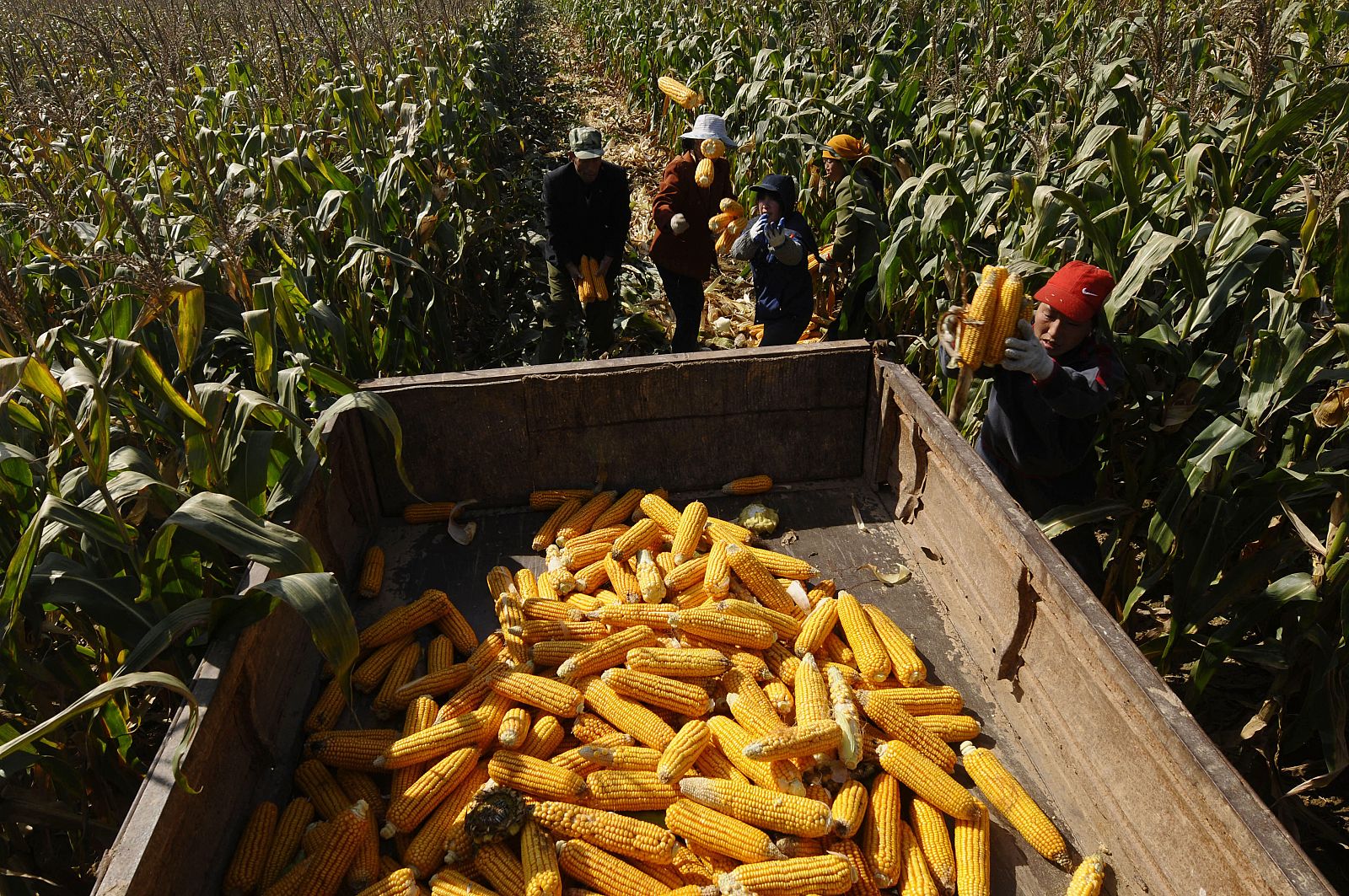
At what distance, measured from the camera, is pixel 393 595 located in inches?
149

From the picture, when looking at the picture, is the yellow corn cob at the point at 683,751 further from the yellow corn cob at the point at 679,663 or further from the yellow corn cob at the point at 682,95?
the yellow corn cob at the point at 682,95

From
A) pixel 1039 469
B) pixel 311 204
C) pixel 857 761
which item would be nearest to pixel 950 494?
pixel 1039 469

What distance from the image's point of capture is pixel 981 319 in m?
3.09

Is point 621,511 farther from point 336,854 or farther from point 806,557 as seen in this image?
point 336,854

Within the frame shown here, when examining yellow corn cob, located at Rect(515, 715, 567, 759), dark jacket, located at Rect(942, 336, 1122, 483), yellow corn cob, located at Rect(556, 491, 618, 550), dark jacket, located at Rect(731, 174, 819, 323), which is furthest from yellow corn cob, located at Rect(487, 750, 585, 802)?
dark jacket, located at Rect(731, 174, 819, 323)

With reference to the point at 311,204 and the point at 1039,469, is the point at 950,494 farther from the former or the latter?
the point at 311,204

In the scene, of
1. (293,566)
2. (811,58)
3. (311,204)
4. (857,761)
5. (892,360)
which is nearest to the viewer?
(293,566)

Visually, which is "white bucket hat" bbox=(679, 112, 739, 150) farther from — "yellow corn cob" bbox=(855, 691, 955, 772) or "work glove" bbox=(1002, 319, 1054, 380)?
"yellow corn cob" bbox=(855, 691, 955, 772)

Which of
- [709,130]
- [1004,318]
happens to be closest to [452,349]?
[709,130]

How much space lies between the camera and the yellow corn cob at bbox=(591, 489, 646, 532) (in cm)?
407

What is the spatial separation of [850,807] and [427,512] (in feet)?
8.40

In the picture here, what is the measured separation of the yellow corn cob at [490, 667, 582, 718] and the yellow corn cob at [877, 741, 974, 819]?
1117 millimetres

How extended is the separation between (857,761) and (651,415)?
207 cm

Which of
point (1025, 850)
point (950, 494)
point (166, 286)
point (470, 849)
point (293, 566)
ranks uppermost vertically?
point (166, 286)
